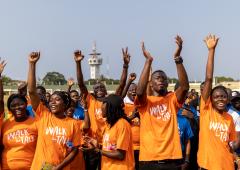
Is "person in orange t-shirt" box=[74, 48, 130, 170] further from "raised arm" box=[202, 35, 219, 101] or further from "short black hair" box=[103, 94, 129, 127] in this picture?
"raised arm" box=[202, 35, 219, 101]

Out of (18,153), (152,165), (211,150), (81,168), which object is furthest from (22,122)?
(211,150)

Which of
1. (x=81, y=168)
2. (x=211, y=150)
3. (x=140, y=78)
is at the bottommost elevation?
(x=81, y=168)

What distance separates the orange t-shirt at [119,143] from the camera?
531 centimetres

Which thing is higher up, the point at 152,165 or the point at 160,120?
the point at 160,120

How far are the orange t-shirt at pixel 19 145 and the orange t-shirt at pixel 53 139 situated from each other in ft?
0.93

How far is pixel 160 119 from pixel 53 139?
4.58ft

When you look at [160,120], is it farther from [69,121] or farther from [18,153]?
[18,153]

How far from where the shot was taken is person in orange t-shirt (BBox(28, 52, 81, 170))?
18.1ft

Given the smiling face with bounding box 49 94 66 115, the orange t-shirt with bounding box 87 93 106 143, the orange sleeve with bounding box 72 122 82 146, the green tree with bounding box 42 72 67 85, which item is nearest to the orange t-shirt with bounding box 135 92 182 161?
the orange sleeve with bounding box 72 122 82 146

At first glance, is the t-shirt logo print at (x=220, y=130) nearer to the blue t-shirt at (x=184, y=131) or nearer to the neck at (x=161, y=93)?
the neck at (x=161, y=93)

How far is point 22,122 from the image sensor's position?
6.02 meters

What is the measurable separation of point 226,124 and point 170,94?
83cm

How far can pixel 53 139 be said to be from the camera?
554 centimetres

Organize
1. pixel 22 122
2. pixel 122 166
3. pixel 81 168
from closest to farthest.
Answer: pixel 122 166 → pixel 22 122 → pixel 81 168
